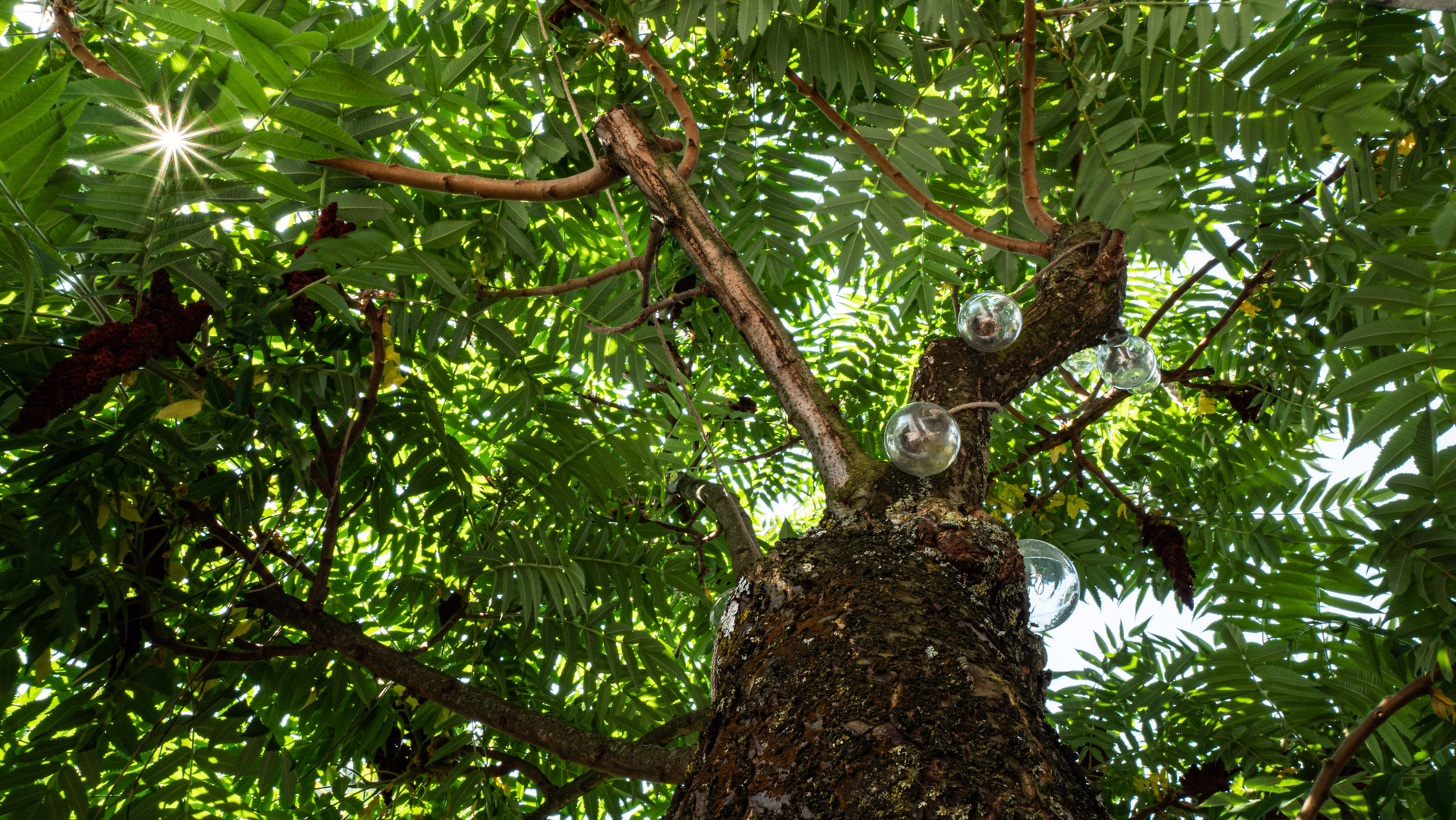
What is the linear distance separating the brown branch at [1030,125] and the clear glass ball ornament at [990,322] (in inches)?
15.2

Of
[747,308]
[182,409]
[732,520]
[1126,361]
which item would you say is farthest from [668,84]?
[1126,361]

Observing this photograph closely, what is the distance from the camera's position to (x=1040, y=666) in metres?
1.27

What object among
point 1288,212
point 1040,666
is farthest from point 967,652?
point 1288,212

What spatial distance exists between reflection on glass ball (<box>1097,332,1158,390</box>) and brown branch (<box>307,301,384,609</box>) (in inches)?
70.6

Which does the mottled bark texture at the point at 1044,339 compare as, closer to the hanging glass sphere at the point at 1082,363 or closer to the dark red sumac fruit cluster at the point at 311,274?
the hanging glass sphere at the point at 1082,363

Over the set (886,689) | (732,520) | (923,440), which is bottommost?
(886,689)

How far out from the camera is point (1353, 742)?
1.82 m

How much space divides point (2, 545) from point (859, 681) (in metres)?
1.59

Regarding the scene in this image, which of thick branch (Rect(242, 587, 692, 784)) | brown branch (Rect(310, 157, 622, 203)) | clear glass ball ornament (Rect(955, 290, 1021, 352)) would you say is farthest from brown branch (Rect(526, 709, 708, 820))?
brown branch (Rect(310, 157, 622, 203))

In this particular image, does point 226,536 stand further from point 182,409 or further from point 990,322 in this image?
point 990,322

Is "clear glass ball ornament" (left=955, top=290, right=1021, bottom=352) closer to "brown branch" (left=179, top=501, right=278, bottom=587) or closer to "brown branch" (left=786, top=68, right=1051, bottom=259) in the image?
"brown branch" (left=786, top=68, right=1051, bottom=259)

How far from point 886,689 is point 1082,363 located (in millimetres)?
2229

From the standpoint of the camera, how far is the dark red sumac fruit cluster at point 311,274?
59.4 inches

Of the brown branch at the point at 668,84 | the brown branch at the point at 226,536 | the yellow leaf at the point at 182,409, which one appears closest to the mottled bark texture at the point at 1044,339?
the brown branch at the point at 668,84
